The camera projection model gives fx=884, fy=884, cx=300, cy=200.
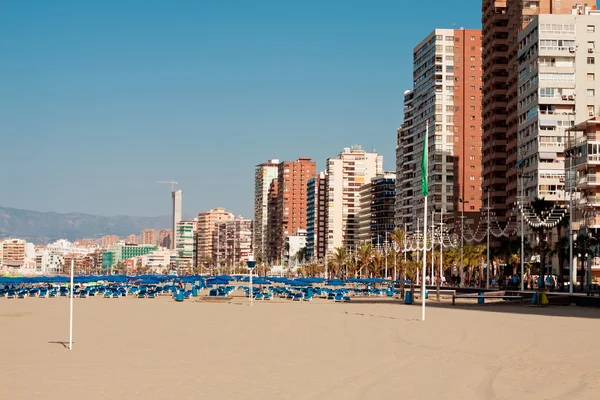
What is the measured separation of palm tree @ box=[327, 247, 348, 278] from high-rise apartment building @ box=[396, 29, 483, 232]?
1320 cm

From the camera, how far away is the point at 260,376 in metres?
18.1

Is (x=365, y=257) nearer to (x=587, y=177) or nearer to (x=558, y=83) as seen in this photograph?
(x=558, y=83)

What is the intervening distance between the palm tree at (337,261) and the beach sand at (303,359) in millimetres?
115724

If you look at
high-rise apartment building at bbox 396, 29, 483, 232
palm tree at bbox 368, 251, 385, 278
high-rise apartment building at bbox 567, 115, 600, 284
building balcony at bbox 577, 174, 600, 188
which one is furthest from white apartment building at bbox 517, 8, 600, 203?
high-rise apartment building at bbox 396, 29, 483, 232

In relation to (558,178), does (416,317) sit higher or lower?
lower

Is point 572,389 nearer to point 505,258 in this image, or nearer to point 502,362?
point 502,362

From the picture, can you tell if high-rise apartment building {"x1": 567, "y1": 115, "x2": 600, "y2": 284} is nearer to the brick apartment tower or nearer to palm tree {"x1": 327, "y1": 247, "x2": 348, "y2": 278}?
the brick apartment tower

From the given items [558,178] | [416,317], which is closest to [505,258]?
[558,178]

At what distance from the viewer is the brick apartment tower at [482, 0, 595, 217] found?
11088cm

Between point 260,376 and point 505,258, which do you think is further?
point 505,258

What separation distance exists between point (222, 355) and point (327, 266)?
160 meters

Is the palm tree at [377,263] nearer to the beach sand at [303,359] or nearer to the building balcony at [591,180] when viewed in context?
the building balcony at [591,180]

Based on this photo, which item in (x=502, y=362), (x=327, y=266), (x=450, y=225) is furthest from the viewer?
(x=327, y=266)

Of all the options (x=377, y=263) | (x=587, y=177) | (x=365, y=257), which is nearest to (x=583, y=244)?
(x=587, y=177)
